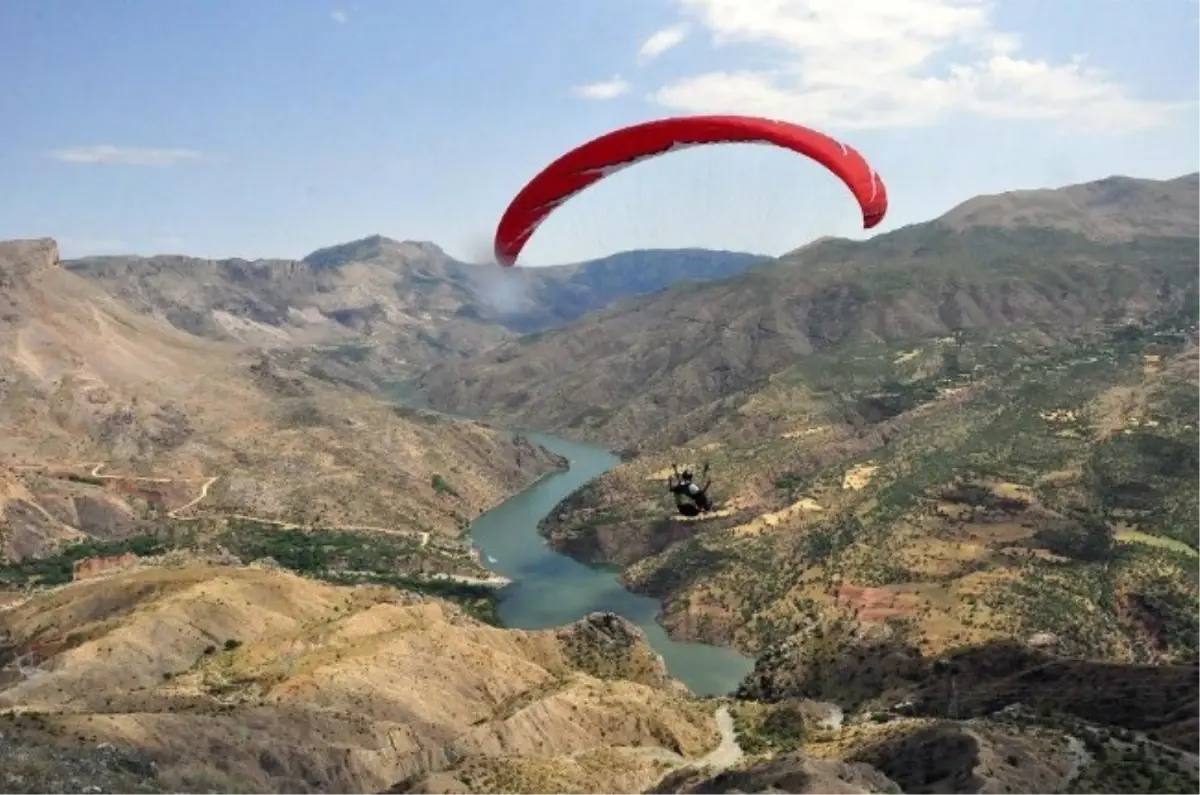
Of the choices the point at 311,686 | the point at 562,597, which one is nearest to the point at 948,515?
the point at 562,597

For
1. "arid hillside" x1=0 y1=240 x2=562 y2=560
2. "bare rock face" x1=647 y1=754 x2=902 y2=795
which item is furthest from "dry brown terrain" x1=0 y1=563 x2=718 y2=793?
"arid hillside" x1=0 y1=240 x2=562 y2=560

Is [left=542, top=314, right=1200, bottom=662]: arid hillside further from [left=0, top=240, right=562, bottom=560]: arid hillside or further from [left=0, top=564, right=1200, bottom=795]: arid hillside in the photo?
[left=0, top=240, right=562, bottom=560]: arid hillside

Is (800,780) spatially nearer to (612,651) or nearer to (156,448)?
(612,651)

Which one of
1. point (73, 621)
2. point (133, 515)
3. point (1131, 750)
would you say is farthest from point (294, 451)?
point (1131, 750)

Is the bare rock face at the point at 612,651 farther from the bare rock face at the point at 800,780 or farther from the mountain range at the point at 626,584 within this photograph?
the bare rock face at the point at 800,780

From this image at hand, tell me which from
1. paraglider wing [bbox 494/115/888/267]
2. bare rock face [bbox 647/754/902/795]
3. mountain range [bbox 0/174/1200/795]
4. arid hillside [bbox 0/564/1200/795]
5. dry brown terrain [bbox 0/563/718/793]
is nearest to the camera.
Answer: paraglider wing [bbox 494/115/888/267]

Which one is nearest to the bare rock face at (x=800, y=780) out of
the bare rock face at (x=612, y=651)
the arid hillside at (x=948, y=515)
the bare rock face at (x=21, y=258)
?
the bare rock face at (x=612, y=651)
